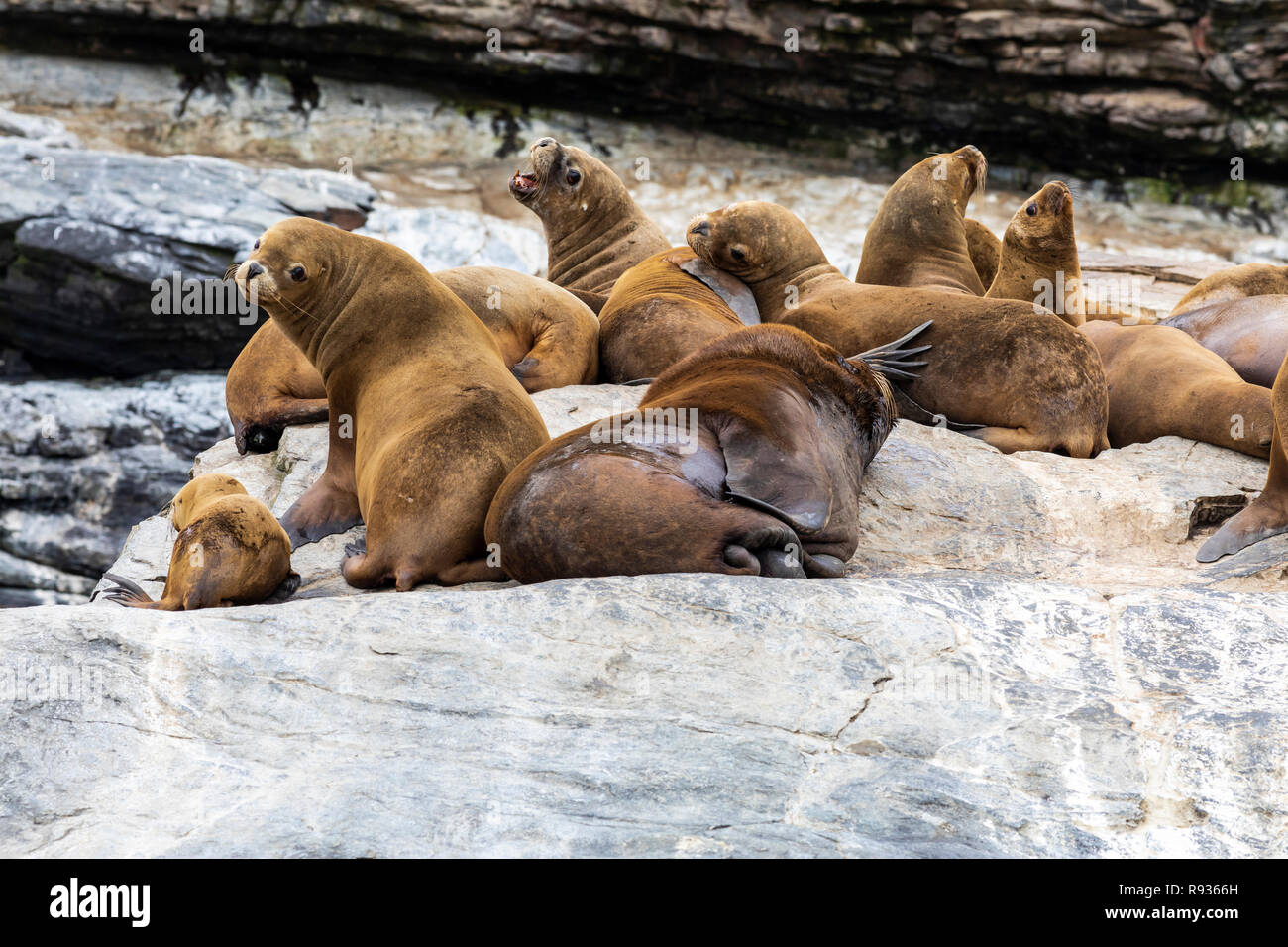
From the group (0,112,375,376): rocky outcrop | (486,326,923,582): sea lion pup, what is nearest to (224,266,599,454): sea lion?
(486,326,923,582): sea lion pup

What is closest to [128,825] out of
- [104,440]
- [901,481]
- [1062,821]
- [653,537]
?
[653,537]

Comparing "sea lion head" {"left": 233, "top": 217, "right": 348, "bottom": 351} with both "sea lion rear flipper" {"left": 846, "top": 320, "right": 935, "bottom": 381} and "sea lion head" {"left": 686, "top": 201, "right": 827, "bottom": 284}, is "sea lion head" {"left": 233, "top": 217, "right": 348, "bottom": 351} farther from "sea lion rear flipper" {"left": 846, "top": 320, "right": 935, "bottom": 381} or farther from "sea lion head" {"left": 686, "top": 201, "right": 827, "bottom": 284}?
"sea lion head" {"left": 686, "top": 201, "right": 827, "bottom": 284}

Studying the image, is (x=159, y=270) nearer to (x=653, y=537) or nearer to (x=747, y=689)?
(x=653, y=537)

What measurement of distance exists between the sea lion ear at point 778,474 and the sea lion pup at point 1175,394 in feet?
9.05

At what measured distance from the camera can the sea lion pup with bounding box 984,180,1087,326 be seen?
8.15m

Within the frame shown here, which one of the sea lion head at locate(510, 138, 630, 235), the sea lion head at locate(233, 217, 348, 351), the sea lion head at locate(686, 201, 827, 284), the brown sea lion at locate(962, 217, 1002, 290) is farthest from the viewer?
the brown sea lion at locate(962, 217, 1002, 290)

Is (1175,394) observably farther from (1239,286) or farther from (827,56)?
(827,56)

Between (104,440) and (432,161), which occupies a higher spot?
(432,161)

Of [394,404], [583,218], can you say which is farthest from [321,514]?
[583,218]

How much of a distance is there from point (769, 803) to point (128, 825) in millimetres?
1502

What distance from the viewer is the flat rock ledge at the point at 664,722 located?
3.15m

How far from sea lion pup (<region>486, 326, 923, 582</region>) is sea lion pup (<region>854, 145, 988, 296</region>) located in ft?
12.3

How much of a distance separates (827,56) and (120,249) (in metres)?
8.11

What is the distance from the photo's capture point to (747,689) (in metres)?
3.71
